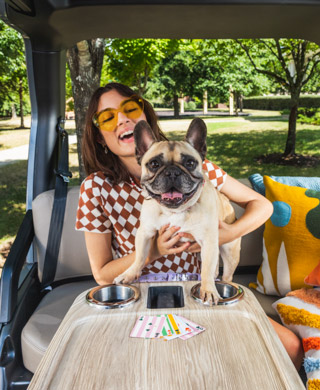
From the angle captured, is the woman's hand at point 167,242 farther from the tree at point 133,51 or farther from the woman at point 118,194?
the tree at point 133,51

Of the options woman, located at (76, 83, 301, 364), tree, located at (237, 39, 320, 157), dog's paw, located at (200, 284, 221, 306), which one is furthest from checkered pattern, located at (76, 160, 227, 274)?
tree, located at (237, 39, 320, 157)

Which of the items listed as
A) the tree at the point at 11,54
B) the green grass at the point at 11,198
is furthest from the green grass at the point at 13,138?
the tree at the point at 11,54

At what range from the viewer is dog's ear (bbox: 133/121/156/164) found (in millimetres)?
1131

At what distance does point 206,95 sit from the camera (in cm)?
1347

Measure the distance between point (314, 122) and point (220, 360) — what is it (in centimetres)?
977

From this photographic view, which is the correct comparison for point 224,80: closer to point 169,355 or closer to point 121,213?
point 121,213

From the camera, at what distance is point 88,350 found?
0.98 metres

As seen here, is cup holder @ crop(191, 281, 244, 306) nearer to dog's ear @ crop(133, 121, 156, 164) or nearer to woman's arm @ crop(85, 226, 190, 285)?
woman's arm @ crop(85, 226, 190, 285)

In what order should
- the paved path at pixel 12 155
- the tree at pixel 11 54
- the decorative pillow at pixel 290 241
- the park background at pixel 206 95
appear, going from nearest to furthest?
the decorative pillow at pixel 290 241, the park background at pixel 206 95, the tree at pixel 11 54, the paved path at pixel 12 155

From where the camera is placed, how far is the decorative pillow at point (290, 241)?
204 centimetres

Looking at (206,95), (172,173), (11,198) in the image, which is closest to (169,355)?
(172,173)

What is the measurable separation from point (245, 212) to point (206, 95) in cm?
1250

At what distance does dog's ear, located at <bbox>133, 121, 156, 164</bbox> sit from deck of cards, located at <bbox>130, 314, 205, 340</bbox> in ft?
1.61

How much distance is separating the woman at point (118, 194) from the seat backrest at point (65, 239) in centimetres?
57
